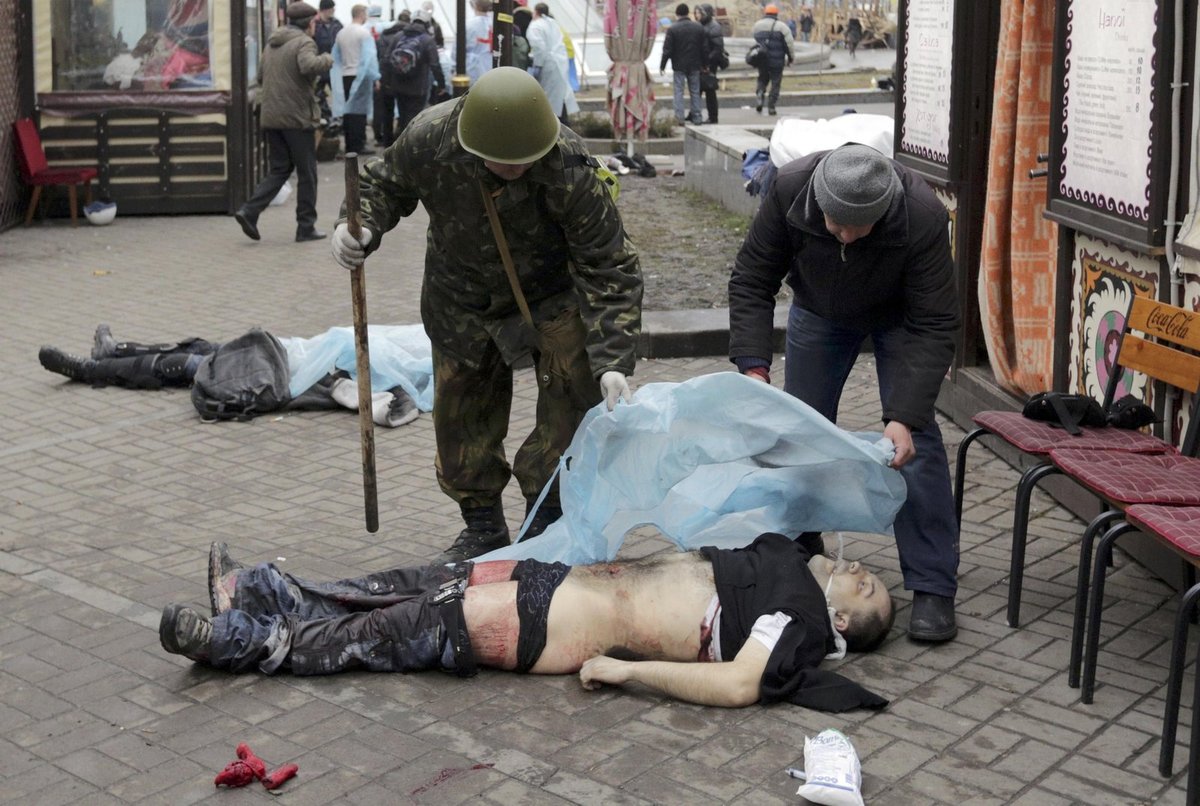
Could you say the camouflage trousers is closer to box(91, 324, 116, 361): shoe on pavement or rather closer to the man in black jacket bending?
the man in black jacket bending

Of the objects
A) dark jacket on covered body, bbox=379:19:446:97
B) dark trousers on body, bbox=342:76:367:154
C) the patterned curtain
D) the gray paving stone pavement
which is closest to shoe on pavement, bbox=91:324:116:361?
the gray paving stone pavement

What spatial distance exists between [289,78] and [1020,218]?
24.0ft

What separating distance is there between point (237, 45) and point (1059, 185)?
9.49 metres

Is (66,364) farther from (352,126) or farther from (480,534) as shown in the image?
(352,126)

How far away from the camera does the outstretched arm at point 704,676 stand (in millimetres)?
4066

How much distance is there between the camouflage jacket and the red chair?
899 cm

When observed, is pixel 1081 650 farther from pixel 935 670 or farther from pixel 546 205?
pixel 546 205

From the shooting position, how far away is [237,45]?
13438 millimetres

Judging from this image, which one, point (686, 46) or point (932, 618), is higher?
point (686, 46)

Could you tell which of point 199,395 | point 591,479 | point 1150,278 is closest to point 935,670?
point 591,479

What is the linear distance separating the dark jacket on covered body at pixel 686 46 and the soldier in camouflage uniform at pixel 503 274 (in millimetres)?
16134

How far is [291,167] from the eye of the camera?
40.7ft

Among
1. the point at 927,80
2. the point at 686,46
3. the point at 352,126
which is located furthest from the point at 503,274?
the point at 686,46

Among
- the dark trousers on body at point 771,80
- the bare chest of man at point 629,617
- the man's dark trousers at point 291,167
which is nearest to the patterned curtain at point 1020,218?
the bare chest of man at point 629,617
